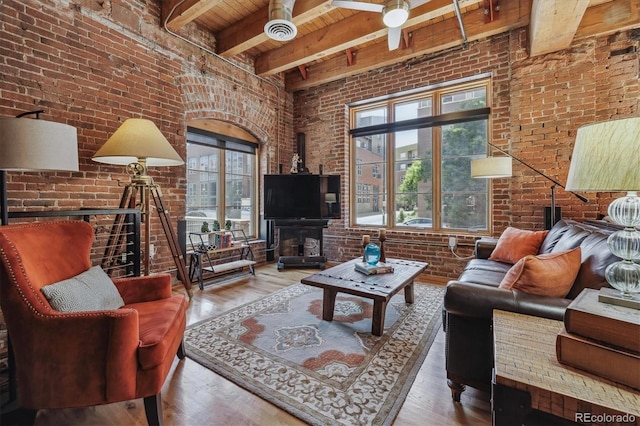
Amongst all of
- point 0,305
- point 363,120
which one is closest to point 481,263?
point 363,120

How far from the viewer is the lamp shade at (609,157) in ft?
3.06

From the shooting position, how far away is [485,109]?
397 centimetres

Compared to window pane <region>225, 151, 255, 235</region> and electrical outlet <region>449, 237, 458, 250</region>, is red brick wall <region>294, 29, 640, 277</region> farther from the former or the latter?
window pane <region>225, 151, 255, 235</region>

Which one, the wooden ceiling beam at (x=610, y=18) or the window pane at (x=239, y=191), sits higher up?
the wooden ceiling beam at (x=610, y=18)

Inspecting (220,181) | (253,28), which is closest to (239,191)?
(220,181)

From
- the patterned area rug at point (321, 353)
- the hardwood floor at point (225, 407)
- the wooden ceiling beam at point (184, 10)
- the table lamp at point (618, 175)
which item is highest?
the wooden ceiling beam at point (184, 10)

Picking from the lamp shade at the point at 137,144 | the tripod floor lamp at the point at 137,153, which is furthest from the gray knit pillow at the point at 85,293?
the lamp shade at the point at 137,144

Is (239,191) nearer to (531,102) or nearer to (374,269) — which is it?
(374,269)

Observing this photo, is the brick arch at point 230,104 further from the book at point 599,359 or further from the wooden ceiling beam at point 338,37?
the book at point 599,359

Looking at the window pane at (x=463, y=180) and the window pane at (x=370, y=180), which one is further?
the window pane at (x=370, y=180)

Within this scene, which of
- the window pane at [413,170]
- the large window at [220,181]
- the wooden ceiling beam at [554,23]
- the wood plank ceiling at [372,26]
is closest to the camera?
the wooden ceiling beam at [554,23]

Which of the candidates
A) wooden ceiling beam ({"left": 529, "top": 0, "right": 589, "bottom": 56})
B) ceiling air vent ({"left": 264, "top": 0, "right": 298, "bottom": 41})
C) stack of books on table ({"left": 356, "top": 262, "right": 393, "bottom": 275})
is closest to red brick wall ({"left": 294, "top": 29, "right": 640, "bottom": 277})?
Answer: wooden ceiling beam ({"left": 529, "top": 0, "right": 589, "bottom": 56})

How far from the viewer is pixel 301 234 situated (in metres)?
4.88

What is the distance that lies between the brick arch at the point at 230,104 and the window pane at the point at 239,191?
1.62 feet
